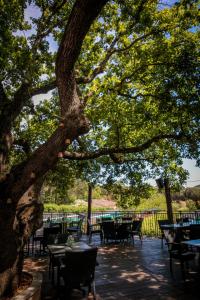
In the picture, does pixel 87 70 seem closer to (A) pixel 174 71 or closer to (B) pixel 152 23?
(B) pixel 152 23

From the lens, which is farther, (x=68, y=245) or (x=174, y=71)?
(x=174, y=71)

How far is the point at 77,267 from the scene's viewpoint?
3.98 metres

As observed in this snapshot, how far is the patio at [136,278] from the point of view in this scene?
14.8ft

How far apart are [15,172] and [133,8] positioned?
17.5 feet

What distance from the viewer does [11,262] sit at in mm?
3941

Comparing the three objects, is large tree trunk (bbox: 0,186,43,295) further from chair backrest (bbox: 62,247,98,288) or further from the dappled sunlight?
the dappled sunlight

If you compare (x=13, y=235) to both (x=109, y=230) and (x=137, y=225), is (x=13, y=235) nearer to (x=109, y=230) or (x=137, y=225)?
(x=109, y=230)

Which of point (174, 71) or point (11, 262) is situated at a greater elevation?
point (174, 71)

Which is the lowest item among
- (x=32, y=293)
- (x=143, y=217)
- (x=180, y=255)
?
(x=32, y=293)

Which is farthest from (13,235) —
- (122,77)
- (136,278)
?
(122,77)

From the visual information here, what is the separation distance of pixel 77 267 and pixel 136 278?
7.07ft

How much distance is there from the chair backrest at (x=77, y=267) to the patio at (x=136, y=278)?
744mm

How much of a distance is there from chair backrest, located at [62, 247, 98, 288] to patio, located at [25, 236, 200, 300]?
0.74m

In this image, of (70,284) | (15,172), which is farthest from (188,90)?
(70,284)
